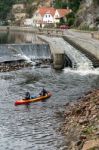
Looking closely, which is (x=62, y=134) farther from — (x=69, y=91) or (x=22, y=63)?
(x=22, y=63)

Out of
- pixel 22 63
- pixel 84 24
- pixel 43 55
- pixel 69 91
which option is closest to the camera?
pixel 69 91

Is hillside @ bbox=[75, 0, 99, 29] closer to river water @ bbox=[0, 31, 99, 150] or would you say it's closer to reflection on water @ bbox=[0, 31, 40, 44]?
reflection on water @ bbox=[0, 31, 40, 44]

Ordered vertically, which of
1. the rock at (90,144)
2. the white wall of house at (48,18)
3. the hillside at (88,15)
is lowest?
the white wall of house at (48,18)

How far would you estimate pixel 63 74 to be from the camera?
6056 cm

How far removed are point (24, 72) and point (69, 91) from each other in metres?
14.8

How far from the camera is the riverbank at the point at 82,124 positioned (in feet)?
91.4

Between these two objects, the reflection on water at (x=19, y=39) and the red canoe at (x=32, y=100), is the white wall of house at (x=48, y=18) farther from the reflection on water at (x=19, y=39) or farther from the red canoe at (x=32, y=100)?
the red canoe at (x=32, y=100)

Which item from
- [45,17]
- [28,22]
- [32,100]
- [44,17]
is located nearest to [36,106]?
[32,100]

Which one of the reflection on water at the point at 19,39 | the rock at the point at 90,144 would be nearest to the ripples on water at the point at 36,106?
the rock at the point at 90,144

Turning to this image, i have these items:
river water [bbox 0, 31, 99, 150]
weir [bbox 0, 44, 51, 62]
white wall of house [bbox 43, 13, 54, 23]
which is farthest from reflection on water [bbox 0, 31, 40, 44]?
river water [bbox 0, 31, 99, 150]

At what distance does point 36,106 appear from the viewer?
43406mm

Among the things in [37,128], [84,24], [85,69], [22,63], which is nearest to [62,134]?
[37,128]

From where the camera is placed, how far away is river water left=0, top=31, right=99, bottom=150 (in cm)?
3259

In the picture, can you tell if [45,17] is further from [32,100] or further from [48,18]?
[32,100]
